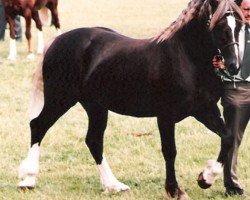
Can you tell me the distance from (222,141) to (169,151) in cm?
47

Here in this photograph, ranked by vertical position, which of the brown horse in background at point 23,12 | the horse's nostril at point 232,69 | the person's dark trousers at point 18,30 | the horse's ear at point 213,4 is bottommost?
the person's dark trousers at point 18,30

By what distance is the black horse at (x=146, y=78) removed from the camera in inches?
227

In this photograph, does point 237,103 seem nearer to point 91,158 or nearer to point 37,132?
point 37,132

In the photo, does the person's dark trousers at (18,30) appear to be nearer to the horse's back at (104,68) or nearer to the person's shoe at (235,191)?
the horse's back at (104,68)

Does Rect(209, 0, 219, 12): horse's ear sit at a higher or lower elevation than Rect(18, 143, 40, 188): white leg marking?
higher

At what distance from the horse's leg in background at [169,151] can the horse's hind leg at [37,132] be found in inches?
45.4

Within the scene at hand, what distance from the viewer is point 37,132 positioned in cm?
679

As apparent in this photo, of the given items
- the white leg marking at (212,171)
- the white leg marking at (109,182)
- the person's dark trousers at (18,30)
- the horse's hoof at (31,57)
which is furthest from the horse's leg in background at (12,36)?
the white leg marking at (212,171)

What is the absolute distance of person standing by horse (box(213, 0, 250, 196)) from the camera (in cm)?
612

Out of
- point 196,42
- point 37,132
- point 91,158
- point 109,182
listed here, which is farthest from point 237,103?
point 91,158

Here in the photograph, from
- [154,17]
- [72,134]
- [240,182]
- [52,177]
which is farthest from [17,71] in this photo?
[154,17]

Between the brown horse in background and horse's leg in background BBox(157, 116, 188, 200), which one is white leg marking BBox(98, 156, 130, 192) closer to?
horse's leg in background BBox(157, 116, 188, 200)

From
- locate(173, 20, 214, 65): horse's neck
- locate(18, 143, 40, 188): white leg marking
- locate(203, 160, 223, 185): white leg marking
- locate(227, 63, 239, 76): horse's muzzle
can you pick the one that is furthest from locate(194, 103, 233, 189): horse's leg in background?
locate(18, 143, 40, 188): white leg marking

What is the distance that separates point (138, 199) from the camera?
20.4 feet
